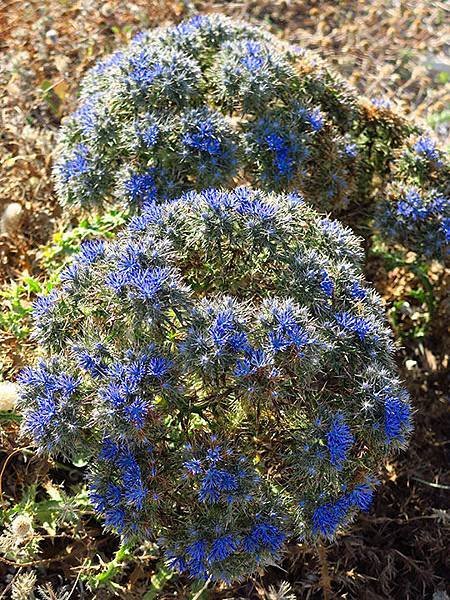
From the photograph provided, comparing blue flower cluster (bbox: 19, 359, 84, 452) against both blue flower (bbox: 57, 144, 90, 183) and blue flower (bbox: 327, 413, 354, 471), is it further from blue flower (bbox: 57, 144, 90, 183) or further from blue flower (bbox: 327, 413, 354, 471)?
blue flower (bbox: 57, 144, 90, 183)

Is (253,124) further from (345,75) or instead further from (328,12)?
(328,12)

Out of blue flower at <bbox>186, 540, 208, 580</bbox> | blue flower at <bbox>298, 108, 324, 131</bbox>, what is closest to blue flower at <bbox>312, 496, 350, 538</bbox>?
blue flower at <bbox>186, 540, 208, 580</bbox>

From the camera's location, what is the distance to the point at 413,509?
3.72 metres

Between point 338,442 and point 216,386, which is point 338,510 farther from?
point 216,386

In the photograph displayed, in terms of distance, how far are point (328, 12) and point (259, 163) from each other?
10.2 ft

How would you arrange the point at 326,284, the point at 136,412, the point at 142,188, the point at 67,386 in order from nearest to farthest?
the point at 136,412 → the point at 67,386 → the point at 326,284 → the point at 142,188

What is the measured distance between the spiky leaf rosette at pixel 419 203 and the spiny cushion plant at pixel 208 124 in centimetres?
18

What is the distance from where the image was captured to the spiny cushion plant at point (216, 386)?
253 centimetres

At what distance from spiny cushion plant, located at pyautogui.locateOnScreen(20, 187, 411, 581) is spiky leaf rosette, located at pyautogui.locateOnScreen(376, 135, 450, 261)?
1071mm

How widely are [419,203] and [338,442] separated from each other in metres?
1.64

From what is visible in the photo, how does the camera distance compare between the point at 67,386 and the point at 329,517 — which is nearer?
the point at 67,386

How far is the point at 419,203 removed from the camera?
382 centimetres

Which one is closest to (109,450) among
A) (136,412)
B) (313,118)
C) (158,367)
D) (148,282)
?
(136,412)

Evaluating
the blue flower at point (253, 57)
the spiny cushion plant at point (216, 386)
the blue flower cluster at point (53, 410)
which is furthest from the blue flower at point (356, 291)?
the blue flower at point (253, 57)
